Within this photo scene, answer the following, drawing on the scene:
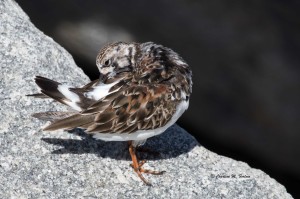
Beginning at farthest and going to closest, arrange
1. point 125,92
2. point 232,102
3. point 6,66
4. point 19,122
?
point 232,102 → point 6,66 → point 19,122 → point 125,92

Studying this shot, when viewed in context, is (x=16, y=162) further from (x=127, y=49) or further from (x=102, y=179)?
(x=127, y=49)

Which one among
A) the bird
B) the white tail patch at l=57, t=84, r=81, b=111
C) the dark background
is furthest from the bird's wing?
the dark background

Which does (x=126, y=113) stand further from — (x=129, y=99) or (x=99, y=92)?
(x=99, y=92)

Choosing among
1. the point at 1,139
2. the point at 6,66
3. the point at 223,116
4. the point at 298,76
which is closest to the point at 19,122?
the point at 1,139

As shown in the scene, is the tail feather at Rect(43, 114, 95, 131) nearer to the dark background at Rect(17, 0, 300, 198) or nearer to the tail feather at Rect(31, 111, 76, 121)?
the tail feather at Rect(31, 111, 76, 121)

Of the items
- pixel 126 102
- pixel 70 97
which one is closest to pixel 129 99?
pixel 126 102

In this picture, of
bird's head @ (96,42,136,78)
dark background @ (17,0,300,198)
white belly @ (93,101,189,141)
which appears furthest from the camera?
dark background @ (17,0,300,198)
